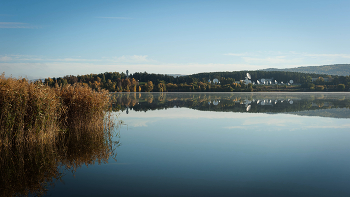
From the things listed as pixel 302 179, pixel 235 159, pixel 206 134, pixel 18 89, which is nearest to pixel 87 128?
pixel 18 89

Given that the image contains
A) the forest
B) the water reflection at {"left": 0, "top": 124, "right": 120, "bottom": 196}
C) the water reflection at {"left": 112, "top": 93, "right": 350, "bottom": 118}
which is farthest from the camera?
the forest

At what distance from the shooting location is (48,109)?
9.88m

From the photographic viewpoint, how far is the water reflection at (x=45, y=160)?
6199mm

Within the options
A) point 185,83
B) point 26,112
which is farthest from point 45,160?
point 185,83

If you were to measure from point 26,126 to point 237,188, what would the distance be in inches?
303

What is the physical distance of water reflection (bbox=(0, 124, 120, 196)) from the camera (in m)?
6.20

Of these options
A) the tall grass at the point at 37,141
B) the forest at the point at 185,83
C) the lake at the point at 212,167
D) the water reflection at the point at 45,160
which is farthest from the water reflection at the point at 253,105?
the forest at the point at 185,83

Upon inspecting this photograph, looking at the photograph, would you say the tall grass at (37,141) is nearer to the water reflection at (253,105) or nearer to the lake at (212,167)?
the lake at (212,167)

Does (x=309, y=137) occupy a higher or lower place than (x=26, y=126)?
lower

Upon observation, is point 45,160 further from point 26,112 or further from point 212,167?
point 212,167

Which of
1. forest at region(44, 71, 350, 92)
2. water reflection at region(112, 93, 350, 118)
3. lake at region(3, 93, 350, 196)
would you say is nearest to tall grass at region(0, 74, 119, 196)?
lake at region(3, 93, 350, 196)

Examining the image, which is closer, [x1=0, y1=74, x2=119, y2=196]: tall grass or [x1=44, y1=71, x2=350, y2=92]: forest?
[x1=0, y1=74, x2=119, y2=196]: tall grass

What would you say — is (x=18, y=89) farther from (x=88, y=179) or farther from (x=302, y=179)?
(x=302, y=179)

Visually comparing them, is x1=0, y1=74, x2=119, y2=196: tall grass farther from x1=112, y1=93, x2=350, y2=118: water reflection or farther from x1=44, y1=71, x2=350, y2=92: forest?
x1=44, y1=71, x2=350, y2=92: forest
